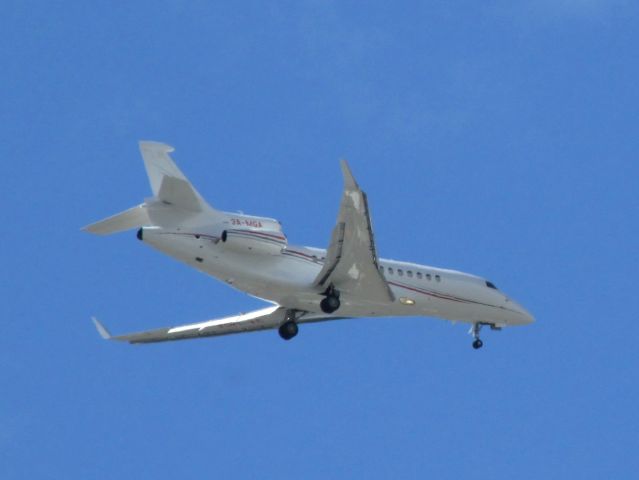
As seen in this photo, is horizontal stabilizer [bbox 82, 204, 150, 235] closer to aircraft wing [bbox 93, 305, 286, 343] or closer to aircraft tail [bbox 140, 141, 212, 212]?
aircraft tail [bbox 140, 141, 212, 212]

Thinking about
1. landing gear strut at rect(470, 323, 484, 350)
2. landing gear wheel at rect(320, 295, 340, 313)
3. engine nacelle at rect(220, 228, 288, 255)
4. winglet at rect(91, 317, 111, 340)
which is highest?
landing gear strut at rect(470, 323, 484, 350)

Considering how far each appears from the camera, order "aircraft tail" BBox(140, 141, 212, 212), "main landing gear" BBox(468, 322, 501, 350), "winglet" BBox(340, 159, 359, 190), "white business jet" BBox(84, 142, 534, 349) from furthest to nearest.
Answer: "main landing gear" BBox(468, 322, 501, 350) → "white business jet" BBox(84, 142, 534, 349) → "aircraft tail" BBox(140, 141, 212, 212) → "winglet" BBox(340, 159, 359, 190)

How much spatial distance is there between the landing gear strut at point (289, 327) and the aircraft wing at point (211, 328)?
0.36 metres

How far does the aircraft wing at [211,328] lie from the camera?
4044 cm

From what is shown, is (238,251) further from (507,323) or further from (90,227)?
(507,323)

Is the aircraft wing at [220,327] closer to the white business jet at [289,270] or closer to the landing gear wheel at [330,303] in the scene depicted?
the white business jet at [289,270]

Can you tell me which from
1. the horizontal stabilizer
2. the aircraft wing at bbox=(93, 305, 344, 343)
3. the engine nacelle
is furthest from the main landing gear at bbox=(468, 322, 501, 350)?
the horizontal stabilizer

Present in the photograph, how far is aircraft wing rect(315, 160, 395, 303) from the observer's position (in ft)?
111

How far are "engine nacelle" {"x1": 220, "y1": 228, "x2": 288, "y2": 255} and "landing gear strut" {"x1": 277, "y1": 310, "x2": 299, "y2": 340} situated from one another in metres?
3.70

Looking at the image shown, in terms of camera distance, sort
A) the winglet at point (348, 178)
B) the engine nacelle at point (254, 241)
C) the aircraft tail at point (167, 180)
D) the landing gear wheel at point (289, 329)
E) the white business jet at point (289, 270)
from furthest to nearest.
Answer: the landing gear wheel at point (289, 329)
the engine nacelle at point (254, 241)
the white business jet at point (289, 270)
the aircraft tail at point (167, 180)
the winglet at point (348, 178)

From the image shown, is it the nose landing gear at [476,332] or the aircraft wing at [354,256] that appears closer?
the aircraft wing at [354,256]

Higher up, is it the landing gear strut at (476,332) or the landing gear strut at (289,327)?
the landing gear strut at (476,332)

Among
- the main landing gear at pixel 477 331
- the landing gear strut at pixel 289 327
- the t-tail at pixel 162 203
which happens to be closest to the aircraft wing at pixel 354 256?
the landing gear strut at pixel 289 327

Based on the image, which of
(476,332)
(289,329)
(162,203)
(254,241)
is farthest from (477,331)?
(162,203)
